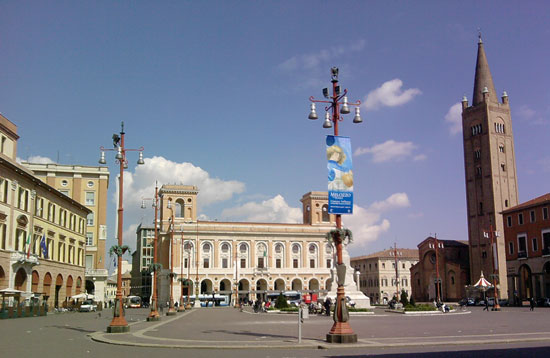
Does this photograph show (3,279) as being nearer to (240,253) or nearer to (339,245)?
(339,245)

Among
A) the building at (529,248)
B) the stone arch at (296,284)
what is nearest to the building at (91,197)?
the stone arch at (296,284)

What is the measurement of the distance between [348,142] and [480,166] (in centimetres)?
8304

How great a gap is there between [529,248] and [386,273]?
58.9 m

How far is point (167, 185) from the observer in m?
111

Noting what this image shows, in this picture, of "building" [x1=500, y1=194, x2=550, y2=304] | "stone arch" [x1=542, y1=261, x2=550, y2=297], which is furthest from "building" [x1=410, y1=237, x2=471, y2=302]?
"stone arch" [x1=542, y1=261, x2=550, y2=297]

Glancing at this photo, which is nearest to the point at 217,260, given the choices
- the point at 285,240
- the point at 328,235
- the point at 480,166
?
the point at 285,240

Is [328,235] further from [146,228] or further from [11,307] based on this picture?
[146,228]

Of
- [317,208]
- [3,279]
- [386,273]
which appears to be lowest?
[386,273]

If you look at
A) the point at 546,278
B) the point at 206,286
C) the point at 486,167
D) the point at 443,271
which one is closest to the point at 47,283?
the point at 206,286

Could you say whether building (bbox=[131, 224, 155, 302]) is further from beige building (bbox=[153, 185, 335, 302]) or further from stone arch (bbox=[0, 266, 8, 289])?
stone arch (bbox=[0, 266, 8, 289])

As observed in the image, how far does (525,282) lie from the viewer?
3002 inches

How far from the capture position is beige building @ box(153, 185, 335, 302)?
343 feet

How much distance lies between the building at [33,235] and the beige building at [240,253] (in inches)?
1451

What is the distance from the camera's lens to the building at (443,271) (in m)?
99.2
